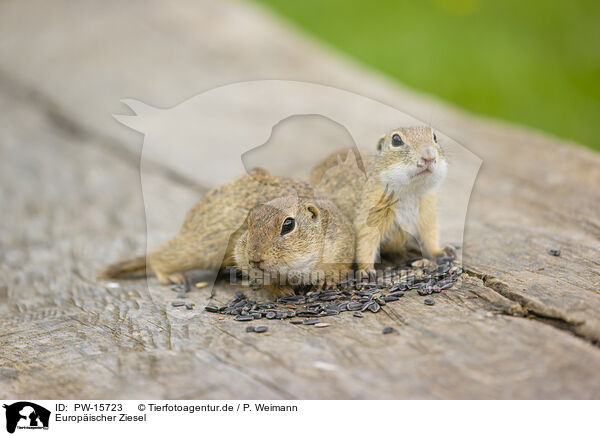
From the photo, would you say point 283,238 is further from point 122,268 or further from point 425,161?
point 122,268

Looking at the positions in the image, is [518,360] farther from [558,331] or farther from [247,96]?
[247,96]

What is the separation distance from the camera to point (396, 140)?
13.4 feet

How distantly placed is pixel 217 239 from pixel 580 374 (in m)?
2.68

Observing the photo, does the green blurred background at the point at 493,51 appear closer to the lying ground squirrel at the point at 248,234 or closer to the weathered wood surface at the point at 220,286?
the weathered wood surface at the point at 220,286

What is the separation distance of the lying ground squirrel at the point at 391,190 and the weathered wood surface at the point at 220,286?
48 cm

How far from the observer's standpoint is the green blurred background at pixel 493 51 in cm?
1116

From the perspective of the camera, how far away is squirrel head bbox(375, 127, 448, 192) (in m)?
3.89

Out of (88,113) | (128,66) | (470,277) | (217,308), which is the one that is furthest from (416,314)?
(128,66)

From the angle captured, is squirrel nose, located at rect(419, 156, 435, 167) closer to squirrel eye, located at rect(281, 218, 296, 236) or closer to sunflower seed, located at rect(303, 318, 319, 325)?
squirrel eye, located at rect(281, 218, 296, 236)

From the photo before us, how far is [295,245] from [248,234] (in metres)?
0.32

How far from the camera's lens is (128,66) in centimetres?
906
